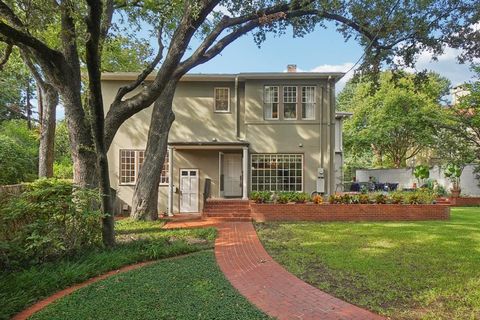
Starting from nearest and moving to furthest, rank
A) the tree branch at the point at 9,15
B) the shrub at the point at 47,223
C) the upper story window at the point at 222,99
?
the shrub at the point at 47,223 < the tree branch at the point at 9,15 < the upper story window at the point at 222,99

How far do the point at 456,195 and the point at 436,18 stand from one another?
51.2ft

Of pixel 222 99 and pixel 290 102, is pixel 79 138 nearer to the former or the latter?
pixel 222 99

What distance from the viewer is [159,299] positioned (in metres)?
5.08

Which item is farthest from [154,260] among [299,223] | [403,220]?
[403,220]

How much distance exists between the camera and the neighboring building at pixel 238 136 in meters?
15.7

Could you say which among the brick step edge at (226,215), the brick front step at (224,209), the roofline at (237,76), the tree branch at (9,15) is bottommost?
the brick step edge at (226,215)

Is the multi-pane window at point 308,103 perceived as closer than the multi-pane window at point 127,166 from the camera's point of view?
Yes

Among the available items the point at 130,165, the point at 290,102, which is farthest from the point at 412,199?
the point at 130,165

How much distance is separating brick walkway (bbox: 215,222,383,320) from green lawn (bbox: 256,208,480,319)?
0.86 feet

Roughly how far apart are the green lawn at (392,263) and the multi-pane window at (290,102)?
610 centimetres

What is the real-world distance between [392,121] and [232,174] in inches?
738

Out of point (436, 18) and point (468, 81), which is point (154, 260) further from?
point (468, 81)

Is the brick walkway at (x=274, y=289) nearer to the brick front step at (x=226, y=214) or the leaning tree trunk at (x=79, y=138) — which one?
the leaning tree trunk at (x=79, y=138)

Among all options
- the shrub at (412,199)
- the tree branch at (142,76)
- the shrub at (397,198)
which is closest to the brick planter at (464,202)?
the shrub at (412,199)
